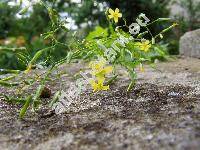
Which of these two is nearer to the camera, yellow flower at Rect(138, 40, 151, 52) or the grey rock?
yellow flower at Rect(138, 40, 151, 52)

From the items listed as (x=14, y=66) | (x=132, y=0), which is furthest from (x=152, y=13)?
(x=14, y=66)

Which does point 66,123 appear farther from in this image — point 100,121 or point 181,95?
point 181,95

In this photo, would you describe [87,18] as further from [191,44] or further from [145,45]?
[145,45]

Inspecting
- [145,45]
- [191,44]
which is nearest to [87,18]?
[191,44]

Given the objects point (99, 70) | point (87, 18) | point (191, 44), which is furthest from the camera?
point (87, 18)

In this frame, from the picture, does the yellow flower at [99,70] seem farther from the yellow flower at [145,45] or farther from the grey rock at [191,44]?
the grey rock at [191,44]

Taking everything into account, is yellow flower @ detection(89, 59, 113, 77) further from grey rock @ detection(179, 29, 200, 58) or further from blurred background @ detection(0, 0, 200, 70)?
blurred background @ detection(0, 0, 200, 70)

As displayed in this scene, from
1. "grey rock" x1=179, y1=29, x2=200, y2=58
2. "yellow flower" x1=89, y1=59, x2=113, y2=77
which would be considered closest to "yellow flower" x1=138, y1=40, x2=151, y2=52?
"yellow flower" x1=89, y1=59, x2=113, y2=77

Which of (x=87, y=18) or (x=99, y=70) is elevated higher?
(x=99, y=70)

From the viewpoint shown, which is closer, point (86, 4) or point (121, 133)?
point (121, 133)
